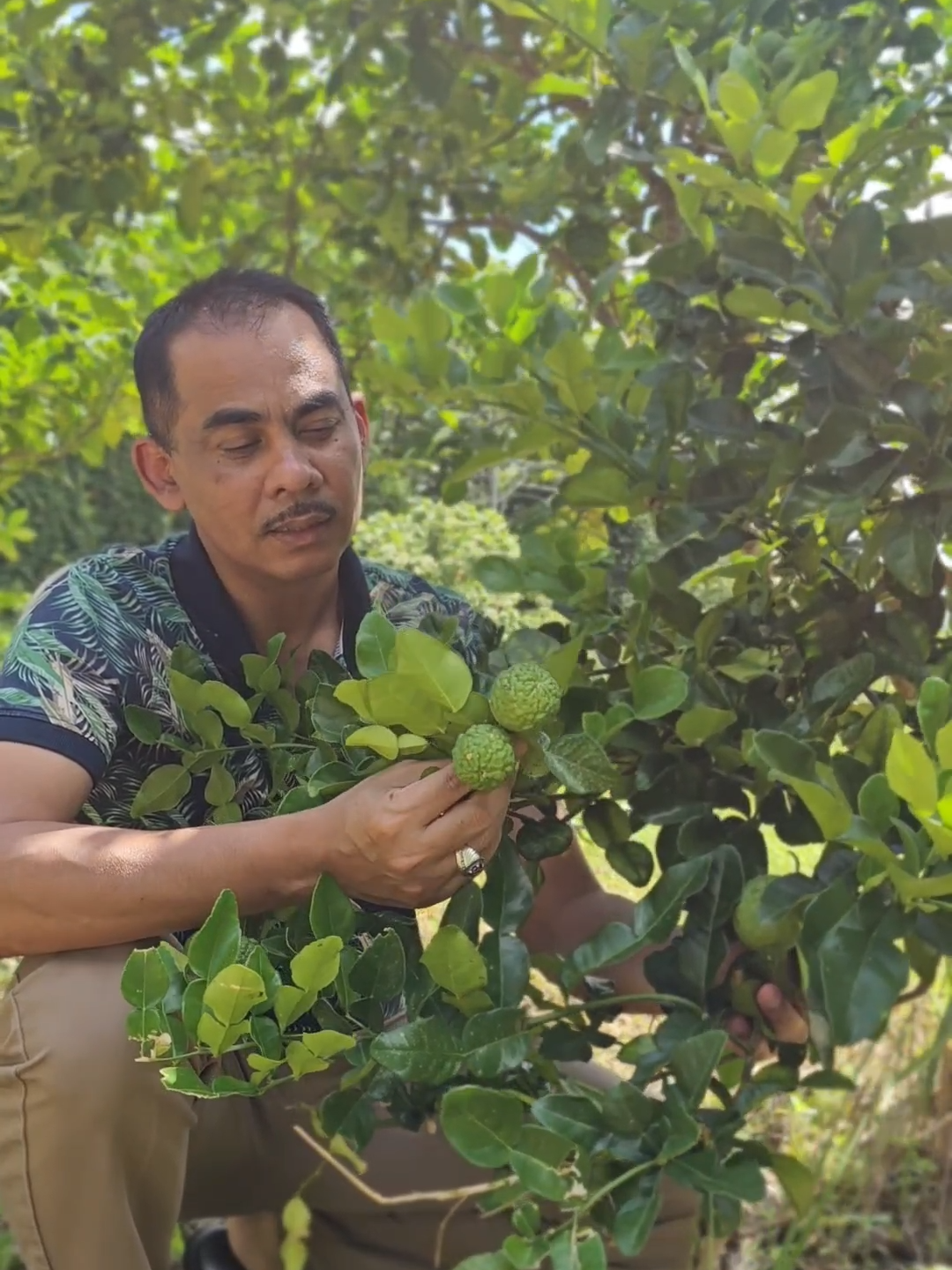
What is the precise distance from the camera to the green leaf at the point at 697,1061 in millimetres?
811

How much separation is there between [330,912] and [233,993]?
0.46 ft

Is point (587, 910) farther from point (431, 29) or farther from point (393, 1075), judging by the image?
point (431, 29)

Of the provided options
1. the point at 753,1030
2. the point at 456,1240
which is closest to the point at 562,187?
the point at 753,1030

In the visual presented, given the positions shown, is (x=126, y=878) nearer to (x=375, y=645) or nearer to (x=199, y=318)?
(x=375, y=645)

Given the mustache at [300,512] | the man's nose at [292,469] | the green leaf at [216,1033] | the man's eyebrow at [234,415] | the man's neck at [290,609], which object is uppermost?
the man's eyebrow at [234,415]

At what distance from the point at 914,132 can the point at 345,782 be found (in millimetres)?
788

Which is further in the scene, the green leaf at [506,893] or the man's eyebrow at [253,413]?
the man's eyebrow at [253,413]

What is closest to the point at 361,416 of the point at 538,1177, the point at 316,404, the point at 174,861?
the point at 316,404

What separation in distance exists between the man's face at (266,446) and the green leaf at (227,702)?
25 centimetres

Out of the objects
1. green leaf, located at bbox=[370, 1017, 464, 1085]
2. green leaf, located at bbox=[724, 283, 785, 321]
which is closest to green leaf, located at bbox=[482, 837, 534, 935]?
green leaf, located at bbox=[370, 1017, 464, 1085]

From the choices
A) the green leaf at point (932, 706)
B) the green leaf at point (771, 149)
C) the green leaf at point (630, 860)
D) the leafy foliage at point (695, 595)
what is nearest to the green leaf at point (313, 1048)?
the leafy foliage at point (695, 595)

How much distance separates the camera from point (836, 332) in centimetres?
100

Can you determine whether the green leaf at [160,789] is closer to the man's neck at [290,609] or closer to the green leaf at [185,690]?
the green leaf at [185,690]

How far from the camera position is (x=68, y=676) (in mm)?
1143
